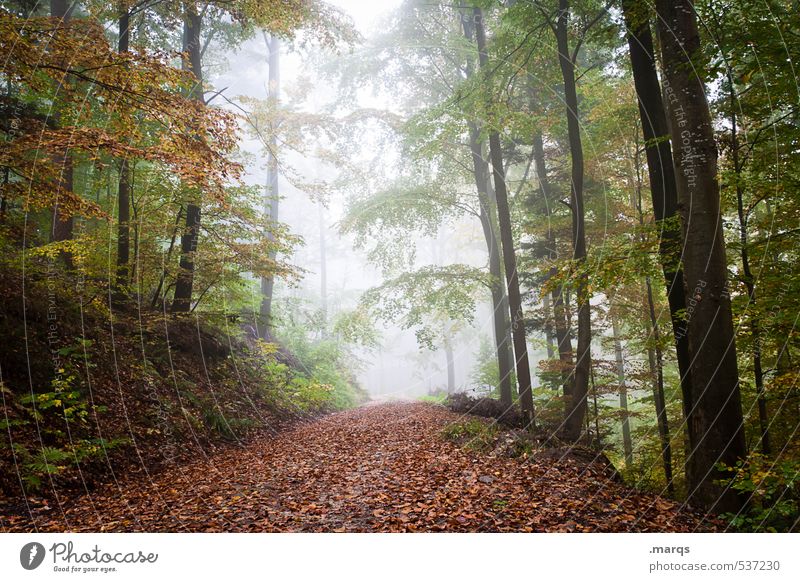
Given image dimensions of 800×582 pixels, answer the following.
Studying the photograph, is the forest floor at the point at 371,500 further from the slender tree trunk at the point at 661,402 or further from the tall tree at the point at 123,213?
the tall tree at the point at 123,213

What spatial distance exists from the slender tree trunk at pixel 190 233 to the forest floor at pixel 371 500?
4732 millimetres

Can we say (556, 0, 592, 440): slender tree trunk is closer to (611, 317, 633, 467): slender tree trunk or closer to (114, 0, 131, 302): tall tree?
(611, 317, 633, 467): slender tree trunk

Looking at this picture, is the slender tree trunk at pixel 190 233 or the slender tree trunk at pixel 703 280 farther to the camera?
the slender tree trunk at pixel 190 233

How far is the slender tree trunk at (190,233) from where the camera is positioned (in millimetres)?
9211

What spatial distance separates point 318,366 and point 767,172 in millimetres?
15502

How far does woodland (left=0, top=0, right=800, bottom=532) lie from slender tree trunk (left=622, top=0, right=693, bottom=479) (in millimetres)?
38

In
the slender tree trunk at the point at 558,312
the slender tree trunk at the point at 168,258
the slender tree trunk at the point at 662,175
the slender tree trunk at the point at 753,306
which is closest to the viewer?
the slender tree trunk at the point at 753,306

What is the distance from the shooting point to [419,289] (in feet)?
44.8

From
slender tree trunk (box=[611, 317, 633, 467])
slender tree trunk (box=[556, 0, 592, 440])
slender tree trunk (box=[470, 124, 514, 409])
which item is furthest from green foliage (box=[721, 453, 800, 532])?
slender tree trunk (box=[470, 124, 514, 409])

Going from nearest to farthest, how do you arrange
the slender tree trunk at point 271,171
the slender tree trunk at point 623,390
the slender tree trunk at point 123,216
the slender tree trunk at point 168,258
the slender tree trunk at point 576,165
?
the slender tree trunk at point 576,165, the slender tree trunk at point 123,216, the slender tree trunk at point 168,258, the slender tree trunk at point 623,390, the slender tree trunk at point 271,171

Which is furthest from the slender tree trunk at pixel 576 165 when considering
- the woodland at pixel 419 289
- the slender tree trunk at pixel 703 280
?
the slender tree trunk at pixel 703 280

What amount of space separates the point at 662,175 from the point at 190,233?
986 centimetres
